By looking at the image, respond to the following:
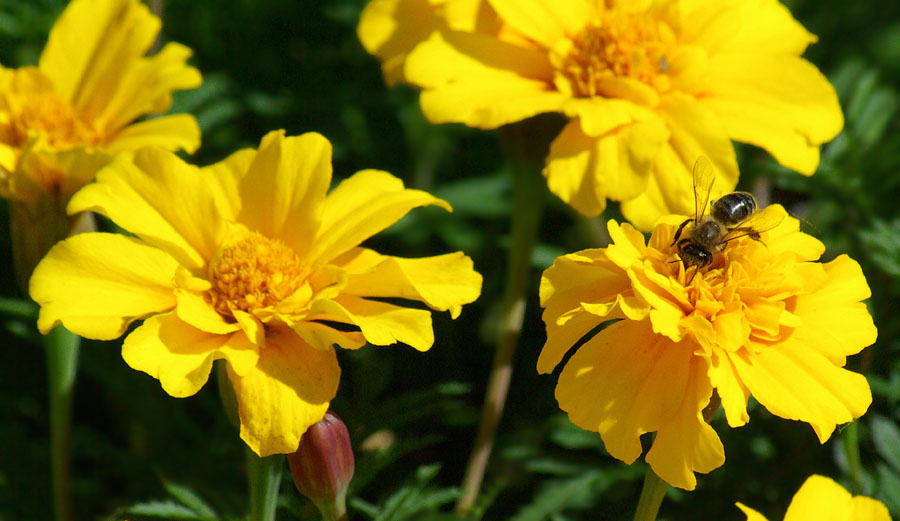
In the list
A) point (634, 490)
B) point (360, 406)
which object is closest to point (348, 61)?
point (360, 406)

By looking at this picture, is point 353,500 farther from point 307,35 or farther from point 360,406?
point 307,35

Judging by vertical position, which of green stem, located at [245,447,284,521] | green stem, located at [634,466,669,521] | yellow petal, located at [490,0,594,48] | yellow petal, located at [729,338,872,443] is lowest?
green stem, located at [245,447,284,521]

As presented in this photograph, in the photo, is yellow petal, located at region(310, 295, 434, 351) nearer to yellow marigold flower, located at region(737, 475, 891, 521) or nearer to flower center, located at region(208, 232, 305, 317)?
flower center, located at region(208, 232, 305, 317)

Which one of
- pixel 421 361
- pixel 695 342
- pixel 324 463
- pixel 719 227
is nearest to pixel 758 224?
pixel 719 227

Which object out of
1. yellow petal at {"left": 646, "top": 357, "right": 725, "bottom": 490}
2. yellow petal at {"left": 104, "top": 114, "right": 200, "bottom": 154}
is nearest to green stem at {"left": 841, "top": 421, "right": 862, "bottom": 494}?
yellow petal at {"left": 646, "top": 357, "right": 725, "bottom": 490}

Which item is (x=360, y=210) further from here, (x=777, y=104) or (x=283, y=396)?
(x=777, y=104)

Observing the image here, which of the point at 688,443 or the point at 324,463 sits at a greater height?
the point at 688,443

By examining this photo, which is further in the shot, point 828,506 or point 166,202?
point 166,202
